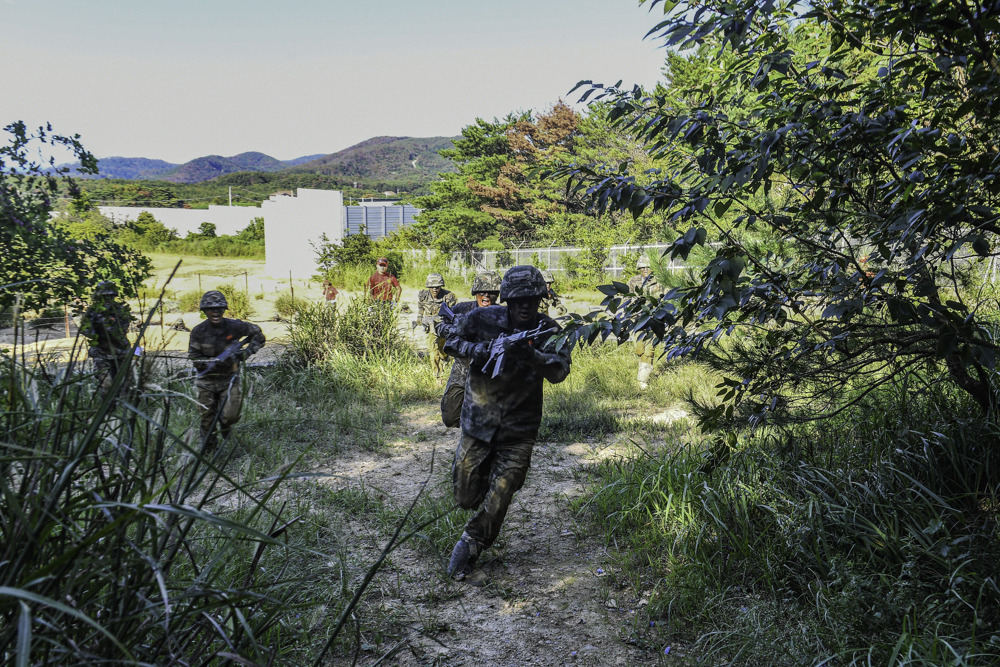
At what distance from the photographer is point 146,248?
33562 mm

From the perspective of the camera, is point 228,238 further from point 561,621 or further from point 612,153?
point 561,621

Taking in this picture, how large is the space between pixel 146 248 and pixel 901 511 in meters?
36.1

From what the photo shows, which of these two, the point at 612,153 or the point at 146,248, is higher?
the point at 612,153

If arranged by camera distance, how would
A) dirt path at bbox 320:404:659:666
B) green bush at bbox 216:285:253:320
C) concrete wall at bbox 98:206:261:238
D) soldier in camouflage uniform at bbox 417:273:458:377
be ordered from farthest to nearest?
1. concrete wall at bbox 98:206:261:238
2. green bush at bbox 216:285:253:320
3. soldier in camouflage uniform at bbox 417:273:458:377
4. dirt path at bbox 320:404:659:666

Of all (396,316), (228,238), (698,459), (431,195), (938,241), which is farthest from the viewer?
(228,238)

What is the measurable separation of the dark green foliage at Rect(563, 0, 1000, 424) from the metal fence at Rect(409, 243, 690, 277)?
15.9 m

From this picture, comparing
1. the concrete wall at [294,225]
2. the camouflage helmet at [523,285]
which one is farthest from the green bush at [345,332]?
the concrete wall at [294,225]

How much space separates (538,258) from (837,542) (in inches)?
824

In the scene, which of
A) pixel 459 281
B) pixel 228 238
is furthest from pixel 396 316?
pixel 228 238

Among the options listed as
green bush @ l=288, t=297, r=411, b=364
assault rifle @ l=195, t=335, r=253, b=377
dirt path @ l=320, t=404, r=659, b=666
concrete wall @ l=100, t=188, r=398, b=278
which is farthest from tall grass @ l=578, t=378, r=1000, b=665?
concrete wall @ l=100, t=188, r=398, b=278

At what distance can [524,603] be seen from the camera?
12.5 ft

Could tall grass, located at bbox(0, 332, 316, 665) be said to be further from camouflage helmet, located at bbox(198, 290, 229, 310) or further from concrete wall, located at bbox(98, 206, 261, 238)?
concrete wall, located at bbox(98, 206, 261, 238)

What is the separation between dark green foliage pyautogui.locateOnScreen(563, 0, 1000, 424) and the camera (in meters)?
2.33

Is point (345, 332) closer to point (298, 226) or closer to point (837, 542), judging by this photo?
point (837, 542)
